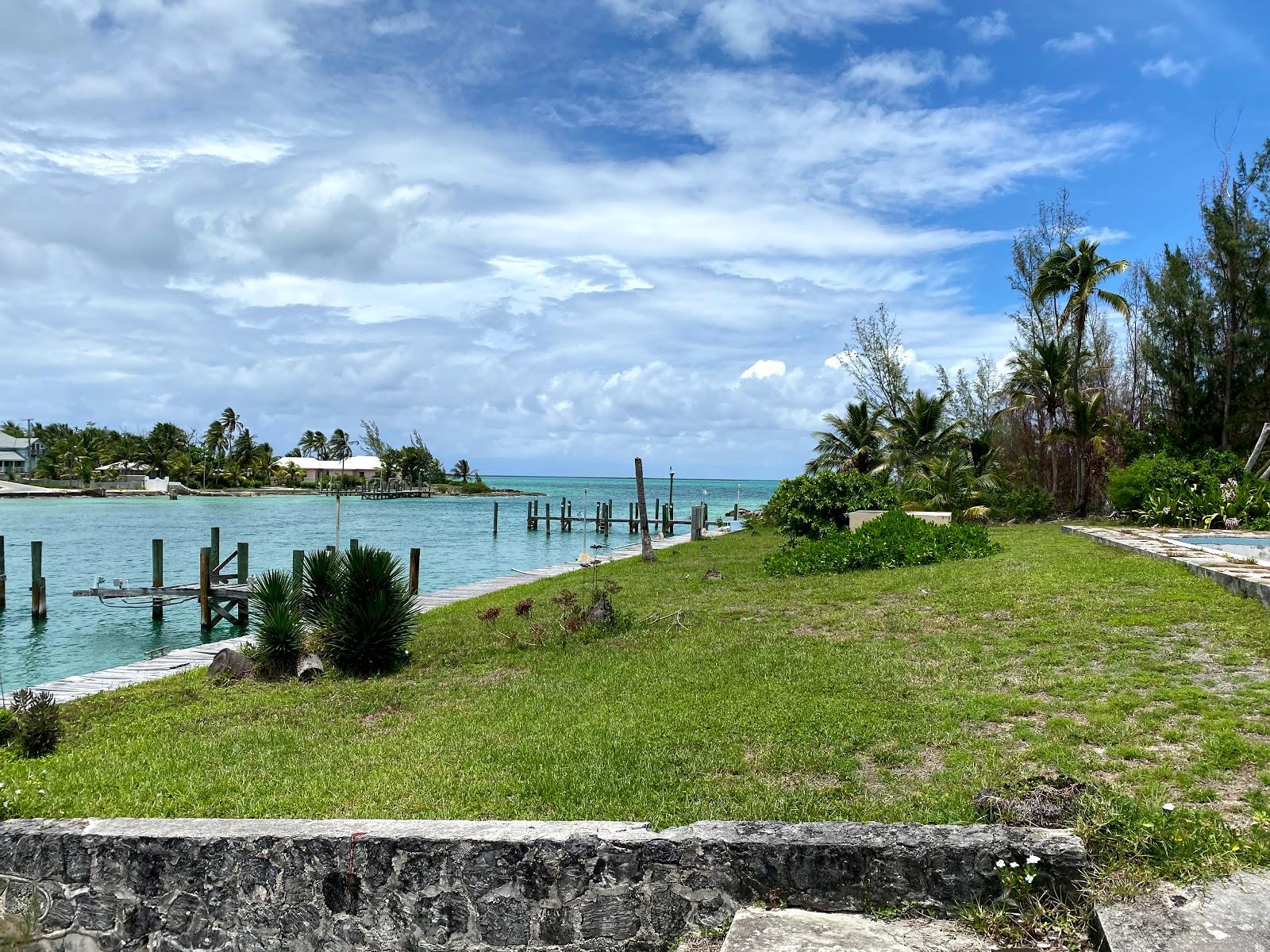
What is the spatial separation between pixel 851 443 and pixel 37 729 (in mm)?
28095

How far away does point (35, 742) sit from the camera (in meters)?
7.57

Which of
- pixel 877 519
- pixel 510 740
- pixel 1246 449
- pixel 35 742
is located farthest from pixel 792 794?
pixel 1246 449

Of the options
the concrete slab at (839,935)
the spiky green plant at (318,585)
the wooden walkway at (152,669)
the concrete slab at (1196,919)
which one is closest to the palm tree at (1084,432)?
the wooden walkway at (152,669)

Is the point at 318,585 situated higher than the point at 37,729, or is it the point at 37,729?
the point at 318,585

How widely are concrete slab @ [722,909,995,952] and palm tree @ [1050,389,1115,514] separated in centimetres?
2341

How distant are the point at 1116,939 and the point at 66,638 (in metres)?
20.8

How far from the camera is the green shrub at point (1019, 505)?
25.5 m

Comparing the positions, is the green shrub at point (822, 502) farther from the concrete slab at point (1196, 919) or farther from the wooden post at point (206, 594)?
the concrete slab at point (1196, 919)

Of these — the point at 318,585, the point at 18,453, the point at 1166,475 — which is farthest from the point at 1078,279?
the point at 18,453

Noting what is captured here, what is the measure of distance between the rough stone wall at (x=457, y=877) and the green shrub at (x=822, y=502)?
53.7 ft

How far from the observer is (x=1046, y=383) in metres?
26.6

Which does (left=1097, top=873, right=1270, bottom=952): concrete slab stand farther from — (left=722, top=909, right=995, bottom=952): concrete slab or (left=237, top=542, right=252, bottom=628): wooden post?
(left=237, top=542, right=252, bottom=628): wooden post

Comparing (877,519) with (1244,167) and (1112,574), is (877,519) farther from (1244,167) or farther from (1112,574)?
(1244,167)

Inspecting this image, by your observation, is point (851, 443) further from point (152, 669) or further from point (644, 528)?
point (152, 669)
